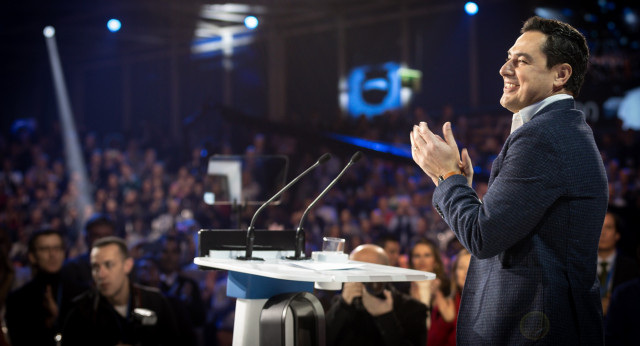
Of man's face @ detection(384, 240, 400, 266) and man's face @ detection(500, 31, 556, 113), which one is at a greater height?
man's face @ detection(500, 31, 556, 113)

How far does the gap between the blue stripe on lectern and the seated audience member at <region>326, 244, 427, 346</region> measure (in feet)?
4.78

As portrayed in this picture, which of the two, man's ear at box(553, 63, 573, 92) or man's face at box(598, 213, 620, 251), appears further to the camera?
man's face at box(598, 213, 620, 251)

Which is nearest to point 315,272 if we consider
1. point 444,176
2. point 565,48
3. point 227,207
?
point 444,176

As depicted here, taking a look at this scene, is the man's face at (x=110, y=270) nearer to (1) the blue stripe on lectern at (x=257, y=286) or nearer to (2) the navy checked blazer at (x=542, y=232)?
(1) the blue stripe on lectern at (x=257, y=286)

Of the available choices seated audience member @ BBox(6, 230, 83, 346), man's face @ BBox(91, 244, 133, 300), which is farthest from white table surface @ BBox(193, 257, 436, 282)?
seated audience member @ BBox(6, 230, 83, 346)

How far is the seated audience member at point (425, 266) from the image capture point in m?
3.96

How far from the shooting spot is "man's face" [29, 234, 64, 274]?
4.39 metres

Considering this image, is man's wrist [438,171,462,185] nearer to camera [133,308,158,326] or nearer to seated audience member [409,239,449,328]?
camera [133,308,158,326]

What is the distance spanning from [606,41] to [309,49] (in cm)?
545

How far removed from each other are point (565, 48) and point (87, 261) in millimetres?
4311

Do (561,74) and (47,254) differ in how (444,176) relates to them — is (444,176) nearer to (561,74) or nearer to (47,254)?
(561,74)

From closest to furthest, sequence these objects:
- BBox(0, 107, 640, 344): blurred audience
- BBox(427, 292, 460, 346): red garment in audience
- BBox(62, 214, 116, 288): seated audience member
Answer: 1. BBox(427, 292, 460, 346): red garment in audience
2. BBox(62, 214, 116, 288): seated audience member
3. BBox(0, 107, 640, 344): blurred audience

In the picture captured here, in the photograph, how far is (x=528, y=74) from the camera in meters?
1.47

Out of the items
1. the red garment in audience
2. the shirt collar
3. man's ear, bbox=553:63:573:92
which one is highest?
man's ear, bbox=553:63:573:92
